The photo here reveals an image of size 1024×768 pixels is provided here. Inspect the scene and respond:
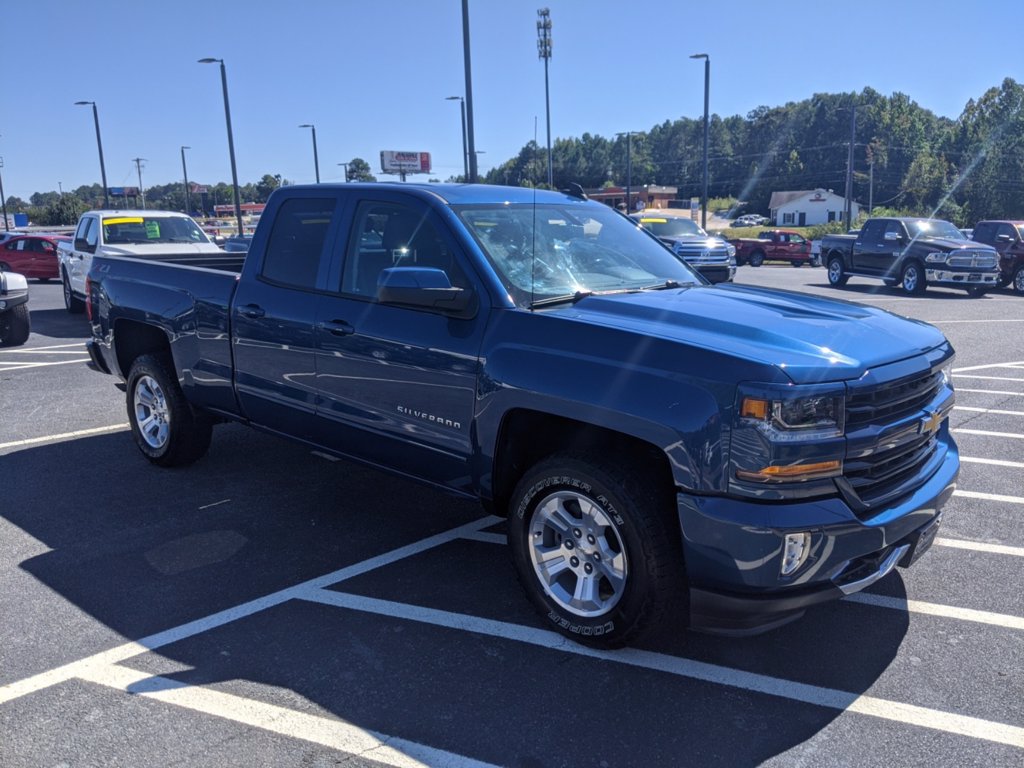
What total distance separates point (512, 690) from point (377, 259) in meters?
2.36

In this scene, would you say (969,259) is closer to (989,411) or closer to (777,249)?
(989,411)

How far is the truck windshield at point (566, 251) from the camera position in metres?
4.13

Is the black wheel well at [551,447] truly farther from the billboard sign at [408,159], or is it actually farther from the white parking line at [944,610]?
the billboard sign at [408,159]

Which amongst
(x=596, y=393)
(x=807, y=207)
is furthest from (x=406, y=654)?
(x=807, y=207)

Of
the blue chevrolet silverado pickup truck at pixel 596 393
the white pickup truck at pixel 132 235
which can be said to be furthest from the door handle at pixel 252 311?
the white pickup truck at pixel 132 235

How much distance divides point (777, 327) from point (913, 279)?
18.0 m

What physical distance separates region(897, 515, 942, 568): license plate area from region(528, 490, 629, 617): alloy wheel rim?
1.20m

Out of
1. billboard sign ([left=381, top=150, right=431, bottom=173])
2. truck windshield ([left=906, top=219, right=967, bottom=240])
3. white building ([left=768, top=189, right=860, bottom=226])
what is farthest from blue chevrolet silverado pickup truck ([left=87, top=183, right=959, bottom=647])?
white building ([left=768, top=189, right=860, bottom=226])

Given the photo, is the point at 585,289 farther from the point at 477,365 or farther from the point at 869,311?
the point at 869,311

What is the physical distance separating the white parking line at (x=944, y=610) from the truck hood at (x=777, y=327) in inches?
49.2

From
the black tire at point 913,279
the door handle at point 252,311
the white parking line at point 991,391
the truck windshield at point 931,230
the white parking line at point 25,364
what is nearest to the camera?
the door handle at point 252,311

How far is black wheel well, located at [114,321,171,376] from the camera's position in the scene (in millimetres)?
6285

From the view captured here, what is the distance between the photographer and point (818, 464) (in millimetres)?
3148

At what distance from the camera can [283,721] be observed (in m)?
3.18
